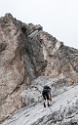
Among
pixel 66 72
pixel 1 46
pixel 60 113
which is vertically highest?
pixel 1 46

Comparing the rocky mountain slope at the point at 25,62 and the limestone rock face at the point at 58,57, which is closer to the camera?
the rocky mountain slope at the point at 25,62

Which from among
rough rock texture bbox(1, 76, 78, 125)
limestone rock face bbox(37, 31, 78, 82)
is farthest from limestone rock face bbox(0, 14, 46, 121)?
rough rock texture bbox(1, 76, 78, 125)

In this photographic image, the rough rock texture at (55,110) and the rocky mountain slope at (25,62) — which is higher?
the rocky mountain slope at (25,62)

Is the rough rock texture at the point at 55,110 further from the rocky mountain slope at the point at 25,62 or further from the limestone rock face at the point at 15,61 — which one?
the limestone rock face at the point at 15,61

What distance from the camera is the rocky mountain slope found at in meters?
53.1

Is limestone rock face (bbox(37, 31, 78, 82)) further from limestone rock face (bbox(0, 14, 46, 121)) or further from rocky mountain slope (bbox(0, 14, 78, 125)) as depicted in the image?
limestone rock face (bbox(0, 14, 46, 121))

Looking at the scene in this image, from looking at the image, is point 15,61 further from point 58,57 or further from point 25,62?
point 58,57

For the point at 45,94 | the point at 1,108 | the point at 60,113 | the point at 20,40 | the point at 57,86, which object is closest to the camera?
the point at 60,113

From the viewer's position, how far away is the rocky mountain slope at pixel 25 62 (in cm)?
5306

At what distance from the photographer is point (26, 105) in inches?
1927

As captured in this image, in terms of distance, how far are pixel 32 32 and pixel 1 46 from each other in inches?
244

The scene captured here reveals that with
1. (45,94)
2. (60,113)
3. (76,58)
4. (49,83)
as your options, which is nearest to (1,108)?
(49,83)

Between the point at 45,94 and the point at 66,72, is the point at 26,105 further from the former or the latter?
the point at 45,94

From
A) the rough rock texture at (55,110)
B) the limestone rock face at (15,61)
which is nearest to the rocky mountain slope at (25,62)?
the limestone rock face at (15,61)
